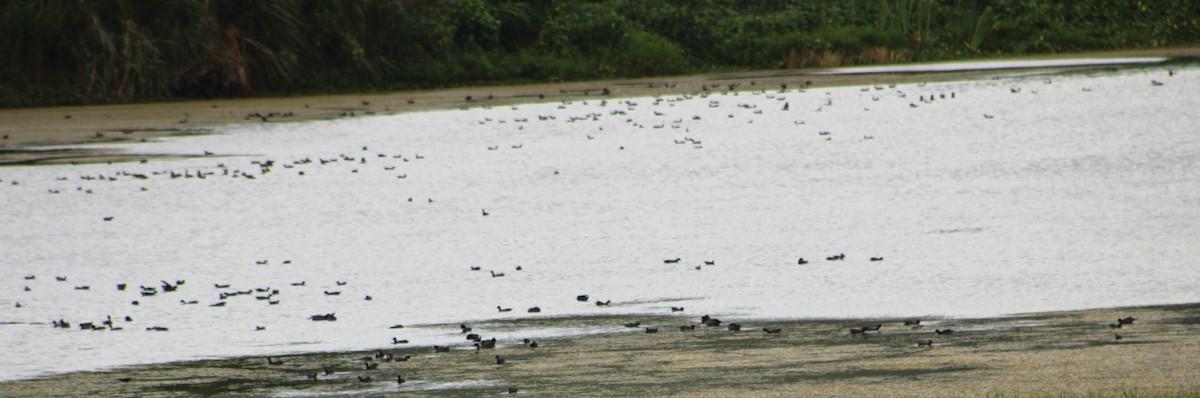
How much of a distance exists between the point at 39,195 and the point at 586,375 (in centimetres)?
848

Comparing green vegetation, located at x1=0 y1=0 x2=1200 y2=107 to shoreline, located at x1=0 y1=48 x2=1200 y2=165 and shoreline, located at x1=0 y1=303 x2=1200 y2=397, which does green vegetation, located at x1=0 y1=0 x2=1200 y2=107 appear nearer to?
shoreline, located at x1=0 y1=48 x2=1200 y2=165

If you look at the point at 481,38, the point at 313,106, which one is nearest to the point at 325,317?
the point at 313,106

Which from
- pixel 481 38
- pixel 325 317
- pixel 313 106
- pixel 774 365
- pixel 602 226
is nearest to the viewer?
pixel 774 365

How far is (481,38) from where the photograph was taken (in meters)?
31.7

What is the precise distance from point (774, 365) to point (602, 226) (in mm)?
4741

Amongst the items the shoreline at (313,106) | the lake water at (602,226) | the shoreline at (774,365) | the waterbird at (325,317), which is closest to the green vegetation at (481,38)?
the shoreline at (313,106)

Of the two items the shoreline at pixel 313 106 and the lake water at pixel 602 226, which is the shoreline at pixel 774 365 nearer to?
the lake water at pixel 602 226

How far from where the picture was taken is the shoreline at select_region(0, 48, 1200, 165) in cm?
1958

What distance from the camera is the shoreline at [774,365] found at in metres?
5.91

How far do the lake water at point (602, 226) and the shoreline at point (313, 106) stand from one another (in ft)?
5.33

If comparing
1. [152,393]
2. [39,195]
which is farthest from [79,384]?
[39,195]

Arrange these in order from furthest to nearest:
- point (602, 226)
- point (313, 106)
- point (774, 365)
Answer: point (313, 106)
point (602, 226)
point (774, 365)

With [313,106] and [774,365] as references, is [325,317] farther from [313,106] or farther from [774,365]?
[313,106]

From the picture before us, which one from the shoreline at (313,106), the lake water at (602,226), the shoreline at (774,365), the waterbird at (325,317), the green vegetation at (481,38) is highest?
the green vegetation at (481,38)
